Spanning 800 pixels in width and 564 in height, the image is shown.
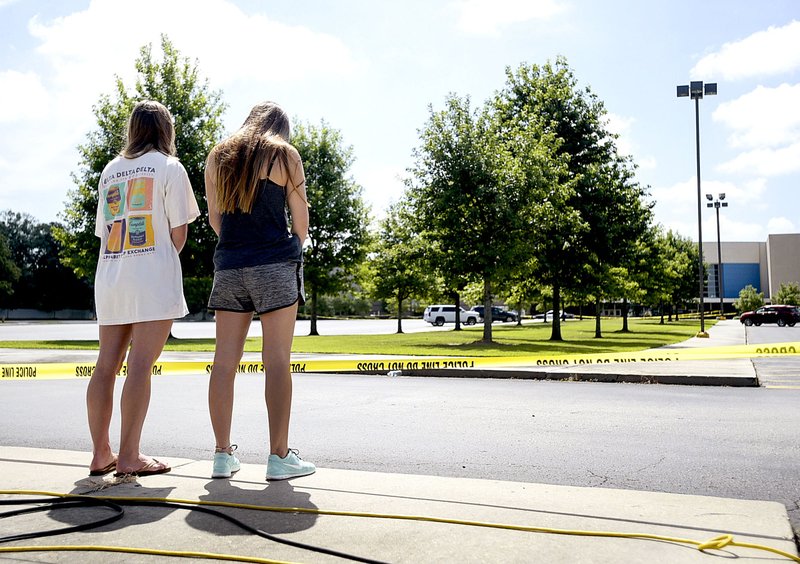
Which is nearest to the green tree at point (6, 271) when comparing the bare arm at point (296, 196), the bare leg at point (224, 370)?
the bare leg at point (224, 370)

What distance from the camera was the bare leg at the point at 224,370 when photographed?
157 inches

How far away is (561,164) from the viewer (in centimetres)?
2720

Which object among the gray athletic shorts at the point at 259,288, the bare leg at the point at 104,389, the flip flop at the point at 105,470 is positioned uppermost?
the gray athletic shorts at the point at 259,288

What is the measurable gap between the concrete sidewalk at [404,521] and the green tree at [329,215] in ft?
106

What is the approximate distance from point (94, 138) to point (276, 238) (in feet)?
91.2

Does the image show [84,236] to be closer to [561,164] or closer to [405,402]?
[561,164]

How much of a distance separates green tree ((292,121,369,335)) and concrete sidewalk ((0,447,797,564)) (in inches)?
1272

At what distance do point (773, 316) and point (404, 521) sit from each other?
58467 millimetres

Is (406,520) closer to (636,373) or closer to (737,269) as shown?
(636,373)

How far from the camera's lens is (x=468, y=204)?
23969 millimetres

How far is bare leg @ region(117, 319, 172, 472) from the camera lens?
12.8 ft

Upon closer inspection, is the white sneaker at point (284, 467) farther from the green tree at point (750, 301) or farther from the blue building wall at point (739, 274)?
the blue building wall at point (739, 274)

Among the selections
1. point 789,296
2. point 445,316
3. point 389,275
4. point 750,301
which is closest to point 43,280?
point 445,316

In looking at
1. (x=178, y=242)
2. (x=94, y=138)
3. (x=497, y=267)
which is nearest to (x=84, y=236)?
(x=94, y=138)
